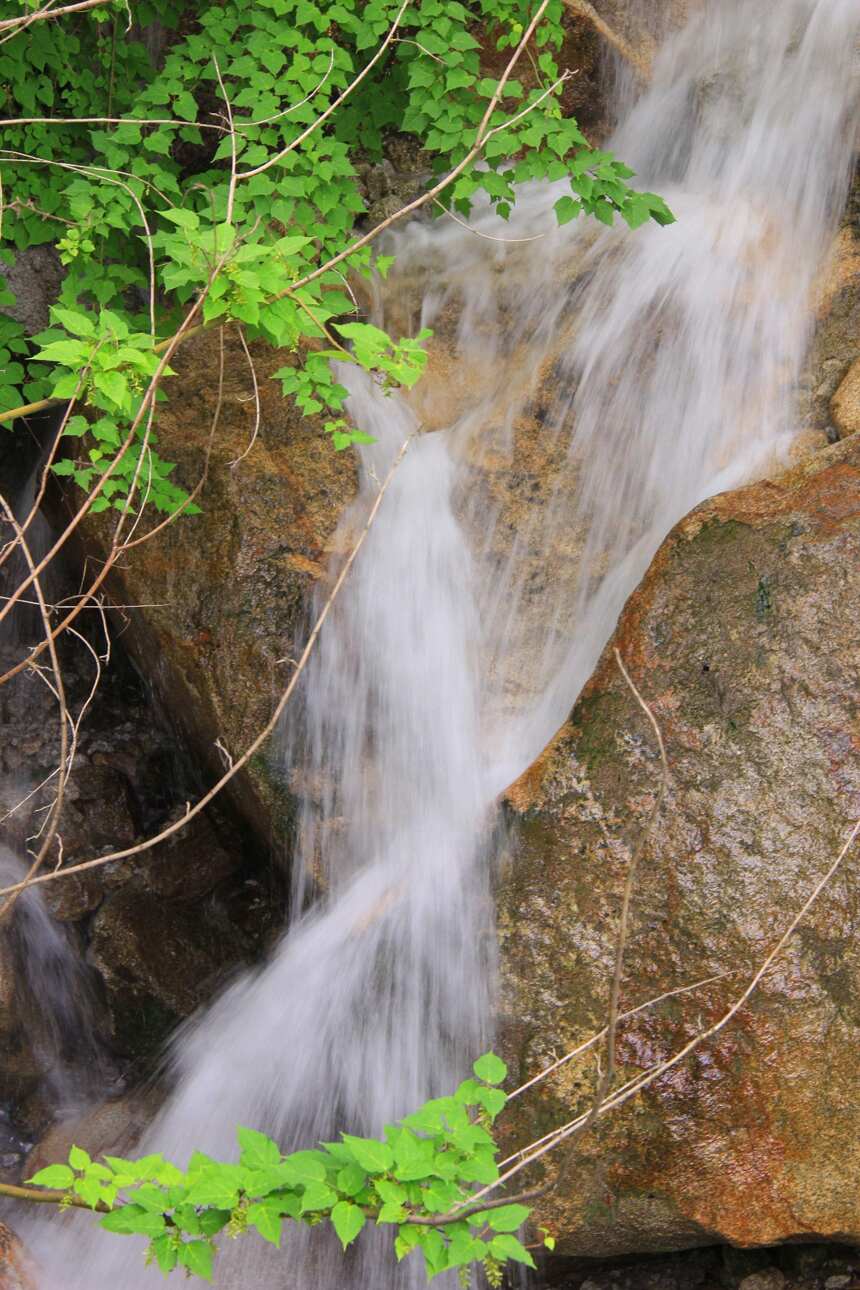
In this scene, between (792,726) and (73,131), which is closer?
(792,726)

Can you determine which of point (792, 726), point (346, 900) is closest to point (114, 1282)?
point (346, 900)

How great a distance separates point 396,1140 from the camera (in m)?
1.88

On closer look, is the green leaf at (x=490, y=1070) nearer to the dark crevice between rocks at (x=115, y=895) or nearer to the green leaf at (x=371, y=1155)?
the green leaf at (x=371, y=1155)

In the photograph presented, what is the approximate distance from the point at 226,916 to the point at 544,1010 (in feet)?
5.52

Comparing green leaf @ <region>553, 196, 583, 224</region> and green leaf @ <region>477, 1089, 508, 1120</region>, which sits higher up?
green leaf @ <region>553, 196, 583, 224</region>

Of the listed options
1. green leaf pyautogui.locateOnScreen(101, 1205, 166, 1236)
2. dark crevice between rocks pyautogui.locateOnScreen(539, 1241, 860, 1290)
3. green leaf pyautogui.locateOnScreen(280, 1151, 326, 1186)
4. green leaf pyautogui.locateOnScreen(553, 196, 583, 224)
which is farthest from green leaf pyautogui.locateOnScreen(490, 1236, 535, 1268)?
green leaf pyautogui.locateOnScreen(553, 196, 583, 224)

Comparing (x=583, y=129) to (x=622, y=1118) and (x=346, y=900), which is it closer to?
(x=346, y=900)

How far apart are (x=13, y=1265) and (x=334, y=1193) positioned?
1.62 m

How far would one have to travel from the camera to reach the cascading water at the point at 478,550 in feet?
10.6

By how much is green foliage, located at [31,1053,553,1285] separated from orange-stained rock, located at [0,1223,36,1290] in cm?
126

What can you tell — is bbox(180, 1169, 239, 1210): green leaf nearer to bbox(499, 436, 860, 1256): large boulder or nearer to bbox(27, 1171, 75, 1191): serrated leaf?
bbox(27, 1171, 75, 1191): serrated leaf

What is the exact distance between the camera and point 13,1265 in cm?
295

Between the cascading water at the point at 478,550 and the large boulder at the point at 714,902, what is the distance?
286 millimetres

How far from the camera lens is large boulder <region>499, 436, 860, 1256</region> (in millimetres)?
2719
